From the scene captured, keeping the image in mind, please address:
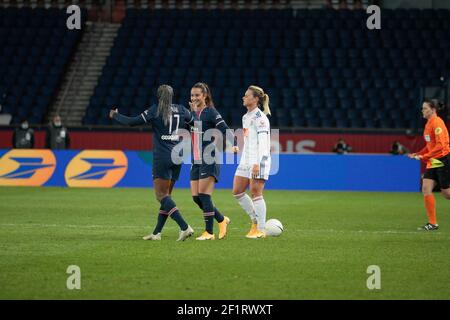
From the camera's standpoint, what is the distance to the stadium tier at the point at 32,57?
33.3 metres

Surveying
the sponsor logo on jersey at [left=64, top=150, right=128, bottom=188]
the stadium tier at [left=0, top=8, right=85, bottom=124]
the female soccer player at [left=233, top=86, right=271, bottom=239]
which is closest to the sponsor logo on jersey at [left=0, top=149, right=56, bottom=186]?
the sponsor logo on jersey at [left=64, top=150, right=128, bottom=188]

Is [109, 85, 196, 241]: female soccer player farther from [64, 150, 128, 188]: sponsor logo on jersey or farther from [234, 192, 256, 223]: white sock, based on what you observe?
[64, 150, 128, 188]: sponsor logo on jersey

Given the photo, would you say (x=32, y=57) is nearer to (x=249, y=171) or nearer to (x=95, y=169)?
(x=95, y=169)

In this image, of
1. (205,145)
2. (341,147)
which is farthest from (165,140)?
(341,147)

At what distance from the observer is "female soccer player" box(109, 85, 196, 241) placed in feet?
40.7

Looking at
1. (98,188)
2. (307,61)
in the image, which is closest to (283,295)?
(98,188)

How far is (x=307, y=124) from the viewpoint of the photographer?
31469 mm

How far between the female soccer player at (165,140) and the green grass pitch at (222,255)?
19.3 inches

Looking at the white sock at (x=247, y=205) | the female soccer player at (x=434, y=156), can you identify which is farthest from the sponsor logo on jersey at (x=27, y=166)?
the female soccer player at (x=434, y=156)

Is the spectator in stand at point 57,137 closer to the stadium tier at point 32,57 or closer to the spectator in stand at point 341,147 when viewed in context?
the stadium tier at point 32,57

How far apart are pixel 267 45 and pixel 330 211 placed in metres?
17.7

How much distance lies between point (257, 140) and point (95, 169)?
45.5ft

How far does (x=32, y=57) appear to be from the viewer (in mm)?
35219
